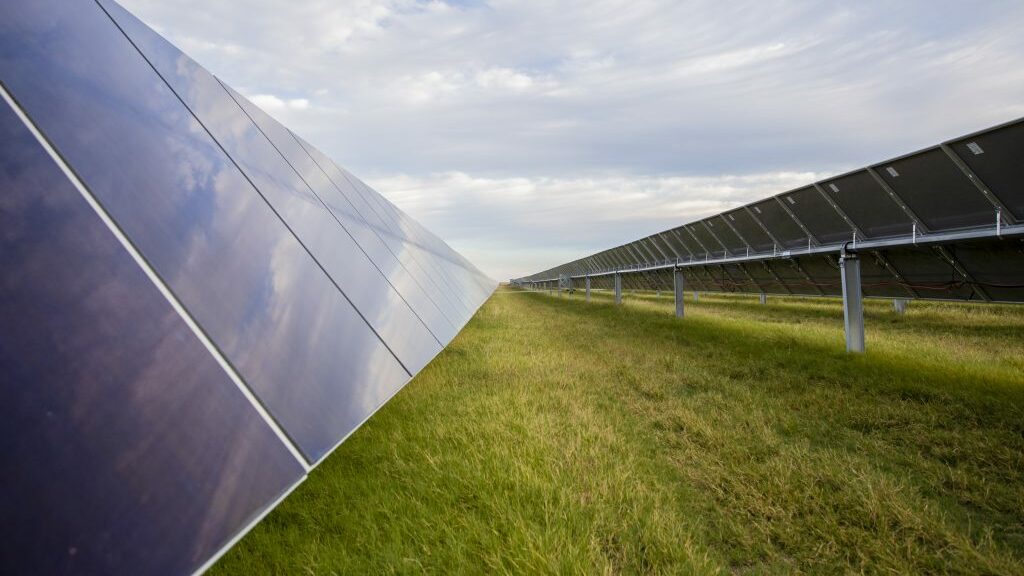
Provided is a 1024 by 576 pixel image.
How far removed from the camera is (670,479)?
4023 mm

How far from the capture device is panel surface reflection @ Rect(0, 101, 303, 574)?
118cm

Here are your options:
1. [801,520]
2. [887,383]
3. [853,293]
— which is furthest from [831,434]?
[853,293]

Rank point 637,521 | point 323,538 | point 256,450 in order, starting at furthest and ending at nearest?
point 637,521 < point 323,538 < point 256,450

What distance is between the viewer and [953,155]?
27.4ft

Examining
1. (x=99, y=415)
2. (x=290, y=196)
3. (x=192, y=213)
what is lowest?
(x=99, y=415)

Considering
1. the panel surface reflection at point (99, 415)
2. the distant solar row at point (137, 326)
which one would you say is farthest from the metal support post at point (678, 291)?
the panel surface reflection at point (99, 415)

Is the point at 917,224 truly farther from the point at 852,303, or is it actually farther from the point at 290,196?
the point at 290,196

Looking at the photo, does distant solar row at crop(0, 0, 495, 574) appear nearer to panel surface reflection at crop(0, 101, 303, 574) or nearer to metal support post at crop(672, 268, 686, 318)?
panel surface reflection at crop(0, 101, 303, 574)

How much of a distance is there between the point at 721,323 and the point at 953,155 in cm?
823

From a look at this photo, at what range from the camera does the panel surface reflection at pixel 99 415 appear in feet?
3.86

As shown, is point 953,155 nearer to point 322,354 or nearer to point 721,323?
point 721,323

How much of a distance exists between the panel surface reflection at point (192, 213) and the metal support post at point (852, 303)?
9414mm

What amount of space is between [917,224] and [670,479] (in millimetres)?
8825

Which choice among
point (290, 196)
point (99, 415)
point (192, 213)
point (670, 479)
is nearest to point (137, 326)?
point (99, 415)
